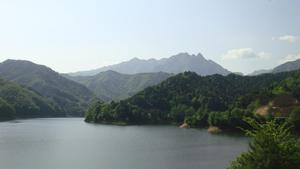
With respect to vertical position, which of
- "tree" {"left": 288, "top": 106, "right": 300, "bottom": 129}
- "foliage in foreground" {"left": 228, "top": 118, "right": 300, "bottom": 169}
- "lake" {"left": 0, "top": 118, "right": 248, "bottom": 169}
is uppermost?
"tree" {"left": 288, "top": 106, "right": 300, "bottom": 129}

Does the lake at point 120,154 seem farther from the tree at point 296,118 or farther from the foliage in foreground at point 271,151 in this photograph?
the foliage in foreground at point 271,151

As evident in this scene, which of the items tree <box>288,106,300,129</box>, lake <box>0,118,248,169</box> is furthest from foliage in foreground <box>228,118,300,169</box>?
tree <box>288,106,300,129</box>

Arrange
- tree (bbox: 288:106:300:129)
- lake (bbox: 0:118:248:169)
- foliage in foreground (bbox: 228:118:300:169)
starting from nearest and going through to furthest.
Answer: foliage in foreground (bbox: 228:118:300:169)
lake (bbox: 0:118:248:169)
tree (bbox: 288:106:300:129)

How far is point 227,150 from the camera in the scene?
95.7m

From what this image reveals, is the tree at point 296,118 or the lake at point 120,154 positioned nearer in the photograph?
the lake at point 120,154

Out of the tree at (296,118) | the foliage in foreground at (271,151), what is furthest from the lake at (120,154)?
the foliage in foreground at (271,151)

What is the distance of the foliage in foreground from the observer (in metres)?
27.7

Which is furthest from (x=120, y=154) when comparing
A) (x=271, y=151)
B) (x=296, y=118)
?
(x=296, y=118)

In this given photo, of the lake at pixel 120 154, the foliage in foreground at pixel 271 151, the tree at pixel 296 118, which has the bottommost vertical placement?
the lake at pixel 120 154

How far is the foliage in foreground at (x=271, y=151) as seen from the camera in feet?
90.8

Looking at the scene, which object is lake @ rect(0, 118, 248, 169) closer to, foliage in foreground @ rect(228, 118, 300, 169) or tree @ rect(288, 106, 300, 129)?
tree @ rect(288, 106, 300, 129)

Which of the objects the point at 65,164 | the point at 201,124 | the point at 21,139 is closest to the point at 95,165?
the point at 65,164

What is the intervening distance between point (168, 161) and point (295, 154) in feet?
183

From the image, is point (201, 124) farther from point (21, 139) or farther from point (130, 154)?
point (130, 154)
